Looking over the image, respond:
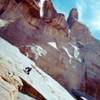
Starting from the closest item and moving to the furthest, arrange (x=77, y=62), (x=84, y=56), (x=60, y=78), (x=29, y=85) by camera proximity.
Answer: (x=29, y=85), (x=60, y=78), (x=77, y=62), (x=84, y=56)

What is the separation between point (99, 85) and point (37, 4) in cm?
1004

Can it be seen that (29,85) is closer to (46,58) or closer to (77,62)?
(46,58)

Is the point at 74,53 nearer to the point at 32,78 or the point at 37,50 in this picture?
the point at 37,50

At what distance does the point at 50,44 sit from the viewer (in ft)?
83.7

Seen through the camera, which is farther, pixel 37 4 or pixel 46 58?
pixel 37 4

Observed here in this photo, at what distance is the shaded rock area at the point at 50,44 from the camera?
2383cm

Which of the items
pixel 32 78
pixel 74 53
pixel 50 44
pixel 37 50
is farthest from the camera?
pixel 74 53

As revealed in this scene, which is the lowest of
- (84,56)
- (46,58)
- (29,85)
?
(84,56)

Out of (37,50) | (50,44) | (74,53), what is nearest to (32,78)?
(37,50)

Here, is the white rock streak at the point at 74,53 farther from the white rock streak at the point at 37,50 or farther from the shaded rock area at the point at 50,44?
the white rock streak at the point at 37,50

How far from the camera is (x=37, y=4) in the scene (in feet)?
88.1

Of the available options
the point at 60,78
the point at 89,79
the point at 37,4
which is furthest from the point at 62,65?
the point at 37,4

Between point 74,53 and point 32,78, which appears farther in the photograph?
point 74,53

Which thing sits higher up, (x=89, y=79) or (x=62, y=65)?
(x=62, y=65)
